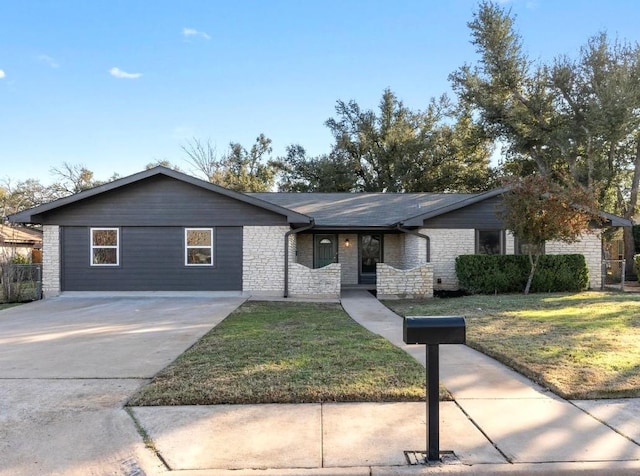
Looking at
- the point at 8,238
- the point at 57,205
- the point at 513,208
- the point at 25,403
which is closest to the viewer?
the point at 25,403

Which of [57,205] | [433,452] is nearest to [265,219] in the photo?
[57,205]

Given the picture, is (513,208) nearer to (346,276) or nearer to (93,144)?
(346,276)

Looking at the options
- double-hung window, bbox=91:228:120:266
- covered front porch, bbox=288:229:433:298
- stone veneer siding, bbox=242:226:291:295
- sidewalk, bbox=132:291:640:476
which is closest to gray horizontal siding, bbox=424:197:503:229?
covered front porch, bbox=288:229:433:298

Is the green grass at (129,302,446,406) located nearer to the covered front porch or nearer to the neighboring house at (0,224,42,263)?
the covered front porch

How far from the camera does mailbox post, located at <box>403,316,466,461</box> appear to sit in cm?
328

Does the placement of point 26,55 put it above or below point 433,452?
above

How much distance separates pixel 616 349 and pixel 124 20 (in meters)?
15.6

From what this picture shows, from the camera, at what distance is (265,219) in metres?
14.9

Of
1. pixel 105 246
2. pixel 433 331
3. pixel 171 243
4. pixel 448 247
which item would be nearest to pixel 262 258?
pixel 171 243

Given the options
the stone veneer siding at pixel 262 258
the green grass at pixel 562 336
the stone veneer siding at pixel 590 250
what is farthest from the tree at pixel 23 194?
the stone veneer siding at pixel 590 250

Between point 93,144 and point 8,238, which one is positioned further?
point 93,144

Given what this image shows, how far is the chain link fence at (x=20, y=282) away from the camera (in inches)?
547

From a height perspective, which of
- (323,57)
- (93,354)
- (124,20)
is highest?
(323,57)

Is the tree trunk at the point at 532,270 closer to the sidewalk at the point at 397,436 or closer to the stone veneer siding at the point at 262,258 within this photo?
the stone veneer siding at the point at 262,258
